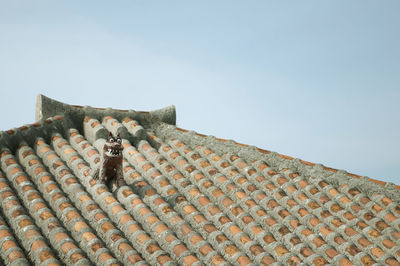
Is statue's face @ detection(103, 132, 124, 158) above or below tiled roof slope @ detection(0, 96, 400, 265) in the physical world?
above

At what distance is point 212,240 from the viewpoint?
628cm

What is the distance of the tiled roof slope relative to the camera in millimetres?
5902

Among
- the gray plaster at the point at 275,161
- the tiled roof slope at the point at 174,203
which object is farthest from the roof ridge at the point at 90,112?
the gray plaster at the point at 275,161

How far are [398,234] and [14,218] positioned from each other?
175 inches

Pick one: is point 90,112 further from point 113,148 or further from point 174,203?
point 174,203

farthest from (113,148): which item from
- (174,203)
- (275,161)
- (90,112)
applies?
(275,161)

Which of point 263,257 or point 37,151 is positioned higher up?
point 37,151

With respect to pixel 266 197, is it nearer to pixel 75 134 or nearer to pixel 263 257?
pixel 263 257

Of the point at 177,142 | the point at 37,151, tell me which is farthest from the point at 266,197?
the point at 37,151

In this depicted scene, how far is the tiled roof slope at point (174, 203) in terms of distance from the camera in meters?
5.90

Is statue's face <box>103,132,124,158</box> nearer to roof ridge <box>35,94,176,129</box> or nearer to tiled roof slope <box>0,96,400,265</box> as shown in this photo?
tiled roof slope <box>0,96,400,265</box>

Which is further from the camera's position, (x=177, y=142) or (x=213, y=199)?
(x=177, y=142)

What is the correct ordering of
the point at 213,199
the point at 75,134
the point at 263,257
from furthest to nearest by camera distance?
the point at 75,134 < the point at 213,199 < the point at 263,257

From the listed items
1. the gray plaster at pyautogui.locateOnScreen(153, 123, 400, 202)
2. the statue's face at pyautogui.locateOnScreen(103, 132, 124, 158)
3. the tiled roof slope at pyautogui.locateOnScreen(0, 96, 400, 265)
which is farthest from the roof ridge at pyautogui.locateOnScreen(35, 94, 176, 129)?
the statue's face at pyautogui.locateOnScreen(103, 132, 124, 158)
